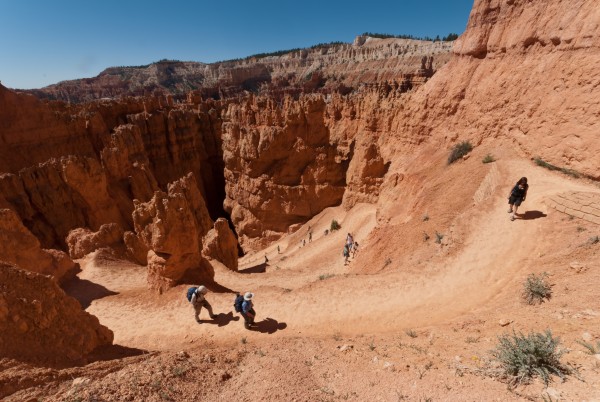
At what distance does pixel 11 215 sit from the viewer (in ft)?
48.4

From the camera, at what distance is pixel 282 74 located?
5039 inches

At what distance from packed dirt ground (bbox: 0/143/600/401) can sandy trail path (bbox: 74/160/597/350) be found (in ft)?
0.17

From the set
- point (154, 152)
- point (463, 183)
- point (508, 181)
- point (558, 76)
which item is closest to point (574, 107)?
point (558, 76)

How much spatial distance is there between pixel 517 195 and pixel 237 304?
397 inches

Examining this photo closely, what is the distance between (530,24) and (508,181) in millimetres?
9768

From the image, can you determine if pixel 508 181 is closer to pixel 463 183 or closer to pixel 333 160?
pixel 463 183

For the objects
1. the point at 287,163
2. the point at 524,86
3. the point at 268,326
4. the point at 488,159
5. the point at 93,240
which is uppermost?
the point at 524,86

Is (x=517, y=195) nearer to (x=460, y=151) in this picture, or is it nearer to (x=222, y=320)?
(x=460, y=151)

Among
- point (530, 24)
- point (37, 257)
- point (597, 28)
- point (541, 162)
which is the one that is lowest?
point (37, 257)

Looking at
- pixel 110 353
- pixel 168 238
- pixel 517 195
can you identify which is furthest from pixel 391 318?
pixel 168 238

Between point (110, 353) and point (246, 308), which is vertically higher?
point (246, 308)

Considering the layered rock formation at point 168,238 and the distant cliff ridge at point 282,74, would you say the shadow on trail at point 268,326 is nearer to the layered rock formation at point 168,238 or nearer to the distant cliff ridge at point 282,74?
the layered rock formation at point 168,238

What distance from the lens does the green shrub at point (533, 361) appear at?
16.3 feet

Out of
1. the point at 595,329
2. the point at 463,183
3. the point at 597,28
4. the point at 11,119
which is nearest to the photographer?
the point at 595,329
